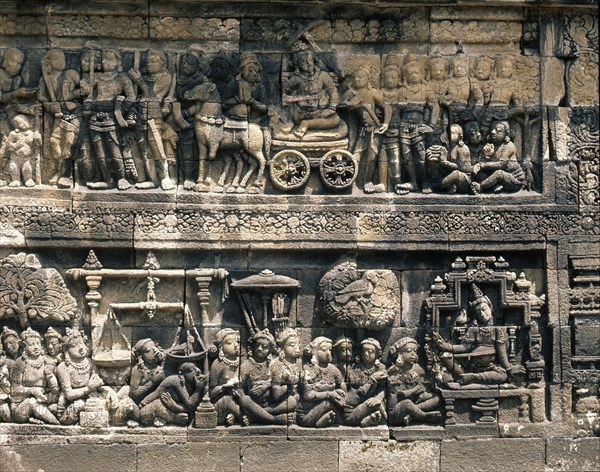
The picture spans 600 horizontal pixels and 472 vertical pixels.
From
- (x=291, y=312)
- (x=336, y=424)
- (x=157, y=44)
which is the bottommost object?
(x=336, y=424)

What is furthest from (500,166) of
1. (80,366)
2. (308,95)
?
(80,366)

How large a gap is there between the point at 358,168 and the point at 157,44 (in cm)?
239

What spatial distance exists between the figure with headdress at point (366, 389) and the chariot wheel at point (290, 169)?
1.74 m

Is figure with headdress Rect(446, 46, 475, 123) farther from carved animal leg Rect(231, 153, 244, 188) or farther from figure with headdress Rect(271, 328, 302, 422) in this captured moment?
figure with headdress Rect(271, 328, 302, 422)

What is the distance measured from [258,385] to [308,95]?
9.67 feet

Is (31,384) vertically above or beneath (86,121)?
beneath

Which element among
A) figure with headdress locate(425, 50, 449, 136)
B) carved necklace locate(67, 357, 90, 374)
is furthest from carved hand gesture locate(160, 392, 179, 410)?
figure with headdress locate(425, 50, 449, 136)

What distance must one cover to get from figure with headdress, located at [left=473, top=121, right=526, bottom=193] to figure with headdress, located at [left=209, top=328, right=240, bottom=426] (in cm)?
293

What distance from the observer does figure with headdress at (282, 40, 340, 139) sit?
11.0 metres

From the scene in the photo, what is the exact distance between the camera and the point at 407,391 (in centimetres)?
1095

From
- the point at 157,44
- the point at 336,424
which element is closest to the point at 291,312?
the point at 336,424

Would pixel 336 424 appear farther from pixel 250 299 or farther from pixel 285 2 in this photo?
pixel 285 2

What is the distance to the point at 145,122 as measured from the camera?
10914mm

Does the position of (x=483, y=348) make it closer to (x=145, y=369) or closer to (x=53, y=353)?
(x=145, y=369)
